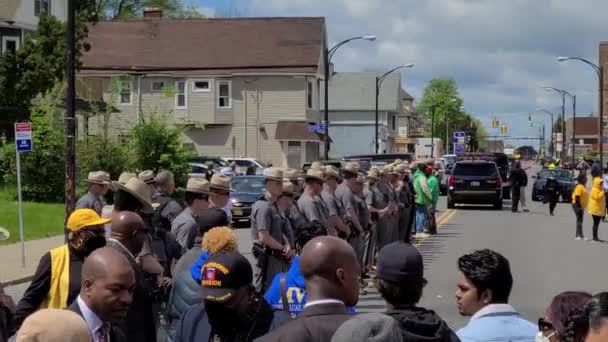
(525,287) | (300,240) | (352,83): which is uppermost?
(352,83)

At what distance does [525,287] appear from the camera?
47.6 feet

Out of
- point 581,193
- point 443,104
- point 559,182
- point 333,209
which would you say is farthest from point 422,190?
point 443,104

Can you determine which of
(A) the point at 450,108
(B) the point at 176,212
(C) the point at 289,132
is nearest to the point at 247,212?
(B) the point at 176,212

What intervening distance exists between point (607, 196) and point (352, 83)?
58.6m

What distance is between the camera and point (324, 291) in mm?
3920

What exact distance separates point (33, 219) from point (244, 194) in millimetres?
6190

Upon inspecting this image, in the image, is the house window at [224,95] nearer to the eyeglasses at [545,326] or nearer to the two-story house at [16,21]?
the two-story house at [16,21]

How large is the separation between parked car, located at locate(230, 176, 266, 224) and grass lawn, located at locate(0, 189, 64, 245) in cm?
508

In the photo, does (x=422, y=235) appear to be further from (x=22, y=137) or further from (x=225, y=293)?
(x=225, y=293)

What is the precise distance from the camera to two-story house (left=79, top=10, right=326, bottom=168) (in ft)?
179

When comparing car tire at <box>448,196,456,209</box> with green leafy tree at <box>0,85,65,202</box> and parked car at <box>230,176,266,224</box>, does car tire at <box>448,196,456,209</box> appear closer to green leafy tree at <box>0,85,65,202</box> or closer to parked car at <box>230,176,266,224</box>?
parked car at <box>230,176,266,224</box>

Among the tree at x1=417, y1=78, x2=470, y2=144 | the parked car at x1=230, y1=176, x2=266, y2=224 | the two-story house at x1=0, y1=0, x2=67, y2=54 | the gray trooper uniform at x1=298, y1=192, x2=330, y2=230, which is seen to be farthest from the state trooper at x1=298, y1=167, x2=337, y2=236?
the tree at x1=417, y1=78, x2=470, y2=144

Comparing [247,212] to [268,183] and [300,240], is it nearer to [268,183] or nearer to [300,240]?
[268,183]

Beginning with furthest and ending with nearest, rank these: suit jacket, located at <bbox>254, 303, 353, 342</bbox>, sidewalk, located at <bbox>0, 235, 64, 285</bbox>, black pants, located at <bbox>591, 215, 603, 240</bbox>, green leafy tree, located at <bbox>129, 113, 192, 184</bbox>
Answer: green leafy tree, located at <bbox>129, 113, 192, 184</bbox>
black pants, located at <bbox>591, 215, 603, 240</bbox>
sidewalk, located at <bbox>0, 235, 64, 285</bbox>
suit jacket, located at <bbox>254, 303, 353, 342</bbox>
